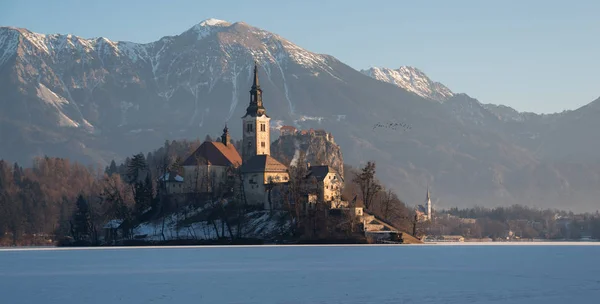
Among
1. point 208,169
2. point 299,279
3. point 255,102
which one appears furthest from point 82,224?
point 299,279

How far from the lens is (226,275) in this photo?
87438mm

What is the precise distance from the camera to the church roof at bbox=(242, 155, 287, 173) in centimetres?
16525

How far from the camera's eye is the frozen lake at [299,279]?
225 ft

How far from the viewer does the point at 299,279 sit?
271 ft

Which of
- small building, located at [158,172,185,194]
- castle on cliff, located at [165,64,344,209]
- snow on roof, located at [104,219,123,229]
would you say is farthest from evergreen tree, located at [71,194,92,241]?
castle on cliff, located at [165,64,344,209]

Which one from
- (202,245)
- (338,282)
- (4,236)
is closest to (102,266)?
(338,282)

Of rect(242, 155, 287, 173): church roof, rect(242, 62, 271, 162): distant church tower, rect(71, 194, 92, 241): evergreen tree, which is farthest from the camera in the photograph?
rect(242, 62, 271, 162): distant church tower

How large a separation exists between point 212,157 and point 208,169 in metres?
3.28

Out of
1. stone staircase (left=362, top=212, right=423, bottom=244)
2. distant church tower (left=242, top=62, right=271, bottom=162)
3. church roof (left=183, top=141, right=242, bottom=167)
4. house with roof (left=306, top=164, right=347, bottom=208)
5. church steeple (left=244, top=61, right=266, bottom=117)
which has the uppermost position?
church steeple (left=244, top=61, right=266, bottom=117)

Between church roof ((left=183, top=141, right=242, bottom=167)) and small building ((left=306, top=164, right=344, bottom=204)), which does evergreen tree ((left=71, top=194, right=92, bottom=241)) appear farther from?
small building ((left=306, top=164, right=344, bottom=204))

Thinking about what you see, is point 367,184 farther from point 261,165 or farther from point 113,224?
point 113,224

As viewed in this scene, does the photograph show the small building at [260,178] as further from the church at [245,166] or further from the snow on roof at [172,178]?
the snow on roof at [172,178]

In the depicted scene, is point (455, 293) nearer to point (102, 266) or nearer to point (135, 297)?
point (135, 297)

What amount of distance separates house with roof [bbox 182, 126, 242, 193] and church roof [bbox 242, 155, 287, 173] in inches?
170
